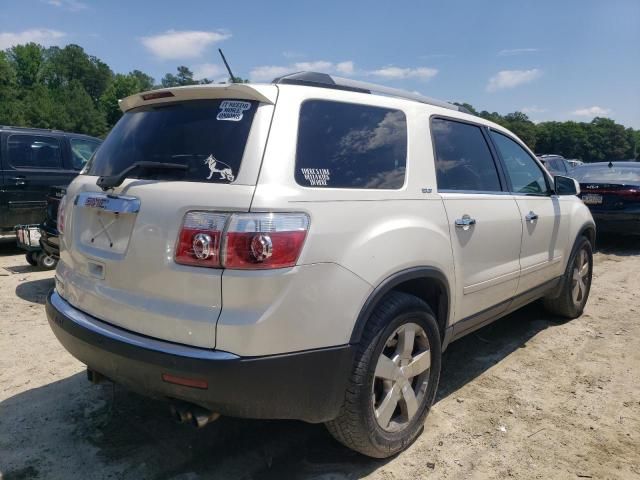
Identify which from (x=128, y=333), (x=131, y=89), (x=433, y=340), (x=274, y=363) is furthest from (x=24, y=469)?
(x=131, y=89)

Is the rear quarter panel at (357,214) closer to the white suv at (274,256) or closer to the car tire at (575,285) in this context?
the white suv at (274,256)

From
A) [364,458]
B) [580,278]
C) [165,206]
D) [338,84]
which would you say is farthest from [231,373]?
[580,278]

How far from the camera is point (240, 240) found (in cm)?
207

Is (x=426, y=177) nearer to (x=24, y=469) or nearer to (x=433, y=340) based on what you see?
(x=433, y=340)

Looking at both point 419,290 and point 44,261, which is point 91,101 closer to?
point 44,261

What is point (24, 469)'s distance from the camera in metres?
2.63

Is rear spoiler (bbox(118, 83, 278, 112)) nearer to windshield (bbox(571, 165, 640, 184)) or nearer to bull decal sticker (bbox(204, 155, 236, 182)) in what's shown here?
bull decal sticker (bbox(204, 155, 236, 182))

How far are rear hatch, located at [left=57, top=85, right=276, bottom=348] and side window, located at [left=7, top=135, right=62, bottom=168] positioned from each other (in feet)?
20.0

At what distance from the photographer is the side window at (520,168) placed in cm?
400

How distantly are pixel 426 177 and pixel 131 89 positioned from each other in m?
106

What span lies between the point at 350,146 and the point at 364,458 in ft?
5.49

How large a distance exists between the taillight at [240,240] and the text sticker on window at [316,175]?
0.75 feet

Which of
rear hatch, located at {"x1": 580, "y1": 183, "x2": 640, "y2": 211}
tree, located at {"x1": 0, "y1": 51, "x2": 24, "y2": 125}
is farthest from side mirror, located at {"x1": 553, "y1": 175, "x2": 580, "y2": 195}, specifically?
tree, located at {"x1": 0, "y1": 51, "x2": 24, "y2": 125}

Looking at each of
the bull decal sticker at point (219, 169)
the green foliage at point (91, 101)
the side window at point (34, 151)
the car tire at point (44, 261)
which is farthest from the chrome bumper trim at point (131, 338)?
the green foliage at point (91, 101)
